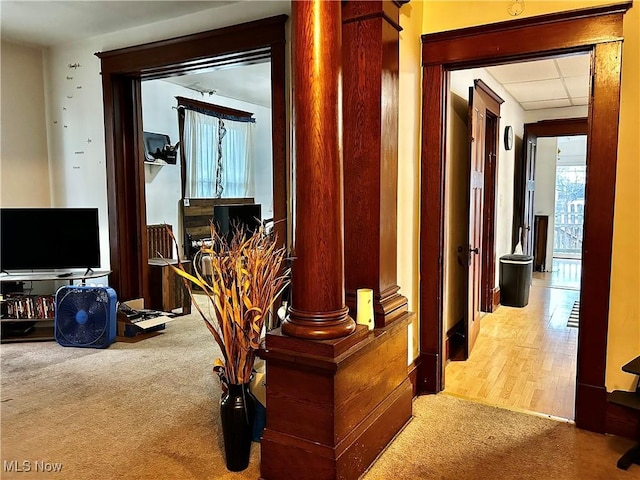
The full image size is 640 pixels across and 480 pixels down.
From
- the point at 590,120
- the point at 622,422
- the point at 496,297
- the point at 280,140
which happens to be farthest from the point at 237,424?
the point at 496,297

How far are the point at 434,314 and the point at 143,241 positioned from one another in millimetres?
2871

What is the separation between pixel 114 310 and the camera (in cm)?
386

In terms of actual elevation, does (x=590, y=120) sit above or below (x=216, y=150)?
below

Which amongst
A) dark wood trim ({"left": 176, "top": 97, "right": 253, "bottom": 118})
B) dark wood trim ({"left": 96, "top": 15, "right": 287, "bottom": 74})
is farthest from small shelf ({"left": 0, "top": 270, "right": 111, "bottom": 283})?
dark wood trim ({"left": 176, "top": 97, "right": 253, "bottom": 118})

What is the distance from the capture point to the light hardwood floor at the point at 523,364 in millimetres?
2963

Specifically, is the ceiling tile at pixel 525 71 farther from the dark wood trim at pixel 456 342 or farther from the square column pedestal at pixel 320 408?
the square column pedestal at pixel 320 408

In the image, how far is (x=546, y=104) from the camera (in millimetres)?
6414

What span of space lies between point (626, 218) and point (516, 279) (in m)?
3.09

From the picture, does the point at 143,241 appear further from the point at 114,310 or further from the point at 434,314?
the point at 434,314

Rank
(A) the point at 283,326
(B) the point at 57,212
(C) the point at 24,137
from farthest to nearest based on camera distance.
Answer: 1. (C) the point at 24,137
2. (B) the point at 57,212
3. (A) the point at 283,326

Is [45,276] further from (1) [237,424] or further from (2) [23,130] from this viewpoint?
(1) [237,424]

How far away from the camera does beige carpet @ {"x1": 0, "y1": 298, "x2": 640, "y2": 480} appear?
2164mm

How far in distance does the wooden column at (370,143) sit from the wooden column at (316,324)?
0.37 m

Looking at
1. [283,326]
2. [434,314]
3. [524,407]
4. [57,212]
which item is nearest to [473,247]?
[434,314]
